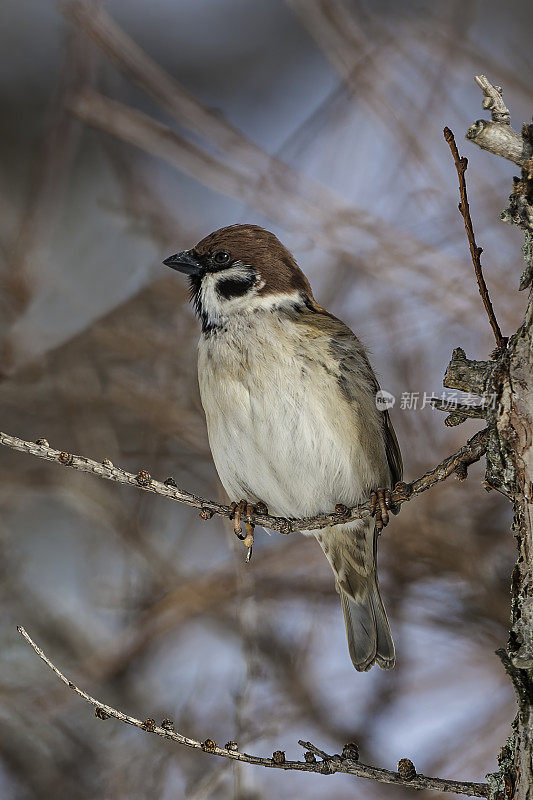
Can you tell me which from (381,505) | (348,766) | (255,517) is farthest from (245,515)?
(348,766)

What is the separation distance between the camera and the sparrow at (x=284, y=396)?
2439 mm

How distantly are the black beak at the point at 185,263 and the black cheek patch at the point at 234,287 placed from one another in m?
0.08

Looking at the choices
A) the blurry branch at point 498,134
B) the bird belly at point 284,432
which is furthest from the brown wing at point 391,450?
the blurry branch at point 498,134

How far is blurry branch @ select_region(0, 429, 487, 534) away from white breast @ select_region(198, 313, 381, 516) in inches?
8.8

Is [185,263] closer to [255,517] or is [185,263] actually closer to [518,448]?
[255,517]

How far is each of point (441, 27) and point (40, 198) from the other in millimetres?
1867

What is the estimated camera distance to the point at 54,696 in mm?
3383

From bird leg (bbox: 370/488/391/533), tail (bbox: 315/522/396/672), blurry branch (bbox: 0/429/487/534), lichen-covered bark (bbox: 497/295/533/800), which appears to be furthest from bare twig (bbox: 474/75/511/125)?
tail (bbox: 315/522/396/672)

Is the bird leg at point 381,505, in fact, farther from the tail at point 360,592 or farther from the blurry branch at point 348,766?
the blurry branch at point 348,766

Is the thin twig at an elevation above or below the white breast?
below

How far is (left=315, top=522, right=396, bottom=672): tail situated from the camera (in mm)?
2682

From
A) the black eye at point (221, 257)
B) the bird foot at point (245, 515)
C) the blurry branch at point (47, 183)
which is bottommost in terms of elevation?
the bird foot at point (245, 515)

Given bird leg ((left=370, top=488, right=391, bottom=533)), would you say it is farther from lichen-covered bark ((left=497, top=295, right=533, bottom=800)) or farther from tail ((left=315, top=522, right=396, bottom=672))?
lichen-covered bark ((left=497, top=295, right=533, bottom=800))

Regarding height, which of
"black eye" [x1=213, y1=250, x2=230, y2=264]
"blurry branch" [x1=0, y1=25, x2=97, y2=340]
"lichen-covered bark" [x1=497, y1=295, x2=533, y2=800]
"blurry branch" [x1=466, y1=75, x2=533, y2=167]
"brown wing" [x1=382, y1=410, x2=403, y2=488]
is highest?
"blurry branch" [x1=0, y1=25, x2=97, y2=340]
